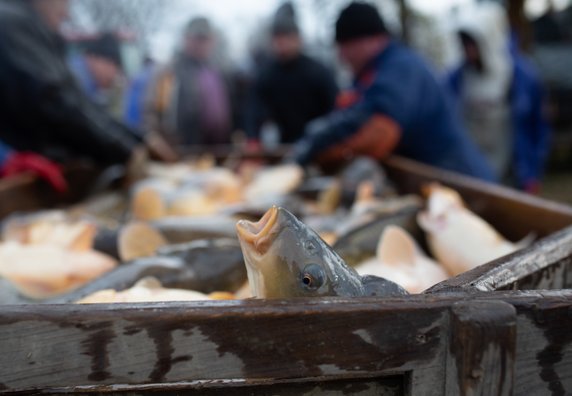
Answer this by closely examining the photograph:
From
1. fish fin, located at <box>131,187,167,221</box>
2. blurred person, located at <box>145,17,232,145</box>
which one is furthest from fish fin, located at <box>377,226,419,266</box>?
blurred person, located at <box>145,17,232,145</box>

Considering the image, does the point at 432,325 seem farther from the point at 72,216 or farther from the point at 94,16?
the point at 94,16

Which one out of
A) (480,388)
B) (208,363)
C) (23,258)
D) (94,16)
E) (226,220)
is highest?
(94,16)

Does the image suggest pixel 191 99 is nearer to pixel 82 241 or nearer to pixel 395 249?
pixel 82 241

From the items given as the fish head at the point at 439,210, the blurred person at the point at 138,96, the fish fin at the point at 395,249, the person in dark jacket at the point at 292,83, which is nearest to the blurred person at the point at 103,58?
the blurred person at the point at 138,96

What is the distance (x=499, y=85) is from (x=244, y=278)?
4512 mm

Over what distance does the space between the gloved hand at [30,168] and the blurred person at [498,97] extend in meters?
3.87

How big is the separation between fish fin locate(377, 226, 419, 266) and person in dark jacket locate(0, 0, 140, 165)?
3.09m

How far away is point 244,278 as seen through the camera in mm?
2111

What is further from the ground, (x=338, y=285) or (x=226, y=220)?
(x=226, y=220)

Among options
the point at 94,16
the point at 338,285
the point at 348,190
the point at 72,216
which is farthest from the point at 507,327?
the point at 94,16

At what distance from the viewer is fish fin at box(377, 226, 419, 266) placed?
6.89 ft

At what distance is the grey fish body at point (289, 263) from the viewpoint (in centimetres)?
125

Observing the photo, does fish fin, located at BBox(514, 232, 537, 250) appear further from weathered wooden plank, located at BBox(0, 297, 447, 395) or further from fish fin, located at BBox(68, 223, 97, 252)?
fish fin, located at BBox(68, 223, 97, 252)

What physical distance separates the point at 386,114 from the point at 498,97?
2.26m
